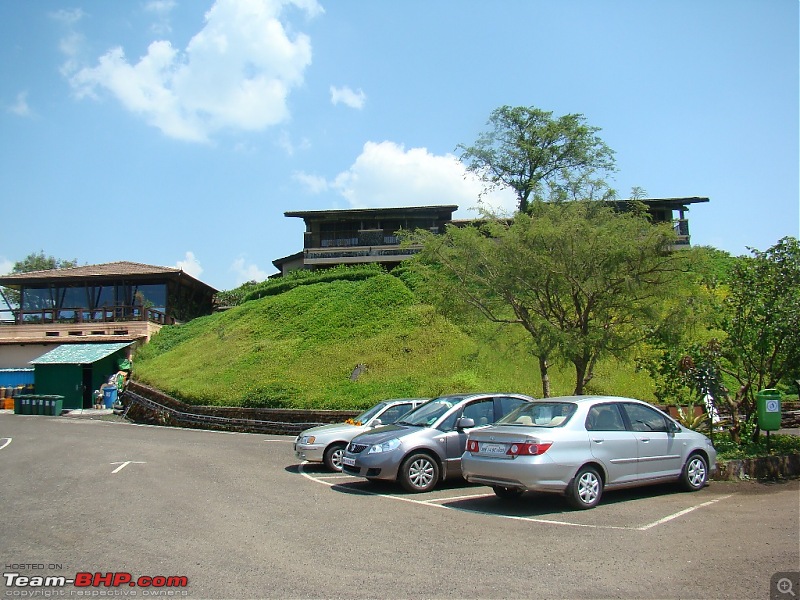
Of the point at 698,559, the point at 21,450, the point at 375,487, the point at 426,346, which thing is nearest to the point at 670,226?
the point at 375,487

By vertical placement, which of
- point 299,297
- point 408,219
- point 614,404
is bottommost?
point 614,404

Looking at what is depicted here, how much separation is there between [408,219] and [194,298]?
1758cm

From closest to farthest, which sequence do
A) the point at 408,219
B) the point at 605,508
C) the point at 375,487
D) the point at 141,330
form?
A: the point at 605,508, the point at 375,487, the point at 141,330, the point at 408,219

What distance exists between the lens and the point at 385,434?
10.6 m

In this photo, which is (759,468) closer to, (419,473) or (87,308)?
(419,473)

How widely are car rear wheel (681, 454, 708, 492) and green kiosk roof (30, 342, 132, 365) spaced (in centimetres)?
3065

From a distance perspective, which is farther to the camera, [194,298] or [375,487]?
[194,298]

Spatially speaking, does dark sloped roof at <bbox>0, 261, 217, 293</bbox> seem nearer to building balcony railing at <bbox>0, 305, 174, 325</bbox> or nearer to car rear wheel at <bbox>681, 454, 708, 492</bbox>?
building balcony railing at <bbox>0, 305, 174, 325</bbox>

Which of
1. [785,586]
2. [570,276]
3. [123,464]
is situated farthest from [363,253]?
[785,586]

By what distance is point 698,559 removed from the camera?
19.8 feet

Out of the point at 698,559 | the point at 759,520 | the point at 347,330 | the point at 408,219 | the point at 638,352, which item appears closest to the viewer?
the point at 698,559

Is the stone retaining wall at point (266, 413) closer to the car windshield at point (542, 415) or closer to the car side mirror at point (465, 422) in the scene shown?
the car side mirror at point (465, 422)

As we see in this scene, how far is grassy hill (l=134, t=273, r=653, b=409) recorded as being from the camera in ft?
71.3

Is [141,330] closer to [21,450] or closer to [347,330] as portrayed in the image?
[347,330]
